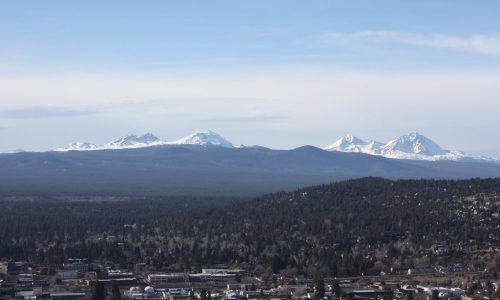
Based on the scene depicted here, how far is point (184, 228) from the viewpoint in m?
102

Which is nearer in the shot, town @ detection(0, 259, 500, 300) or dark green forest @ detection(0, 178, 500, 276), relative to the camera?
town @ detection(0, 259, 500, 300)

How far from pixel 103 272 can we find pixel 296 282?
545 inches

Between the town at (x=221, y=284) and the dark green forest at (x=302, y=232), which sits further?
the dark green forest at (x=302, y=232)

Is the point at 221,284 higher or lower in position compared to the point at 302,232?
lower

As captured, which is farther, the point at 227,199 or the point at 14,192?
the point at 14,192

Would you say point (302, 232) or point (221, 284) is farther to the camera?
point (302, 232)

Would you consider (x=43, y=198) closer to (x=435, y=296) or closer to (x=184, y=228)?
(x=184, y=228)

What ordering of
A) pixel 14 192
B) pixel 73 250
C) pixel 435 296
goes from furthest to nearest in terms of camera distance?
pixel 14 192
pixel 73 250
pixel 435 296

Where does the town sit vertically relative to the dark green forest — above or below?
below

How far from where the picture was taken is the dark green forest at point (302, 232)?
269 feet

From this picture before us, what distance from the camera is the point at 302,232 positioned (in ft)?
307

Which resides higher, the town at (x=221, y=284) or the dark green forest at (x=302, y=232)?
the dark green forest at (x=302, y=232)

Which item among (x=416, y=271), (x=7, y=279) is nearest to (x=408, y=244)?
(x=416, y=271)

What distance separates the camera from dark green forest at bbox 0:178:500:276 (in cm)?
8206
